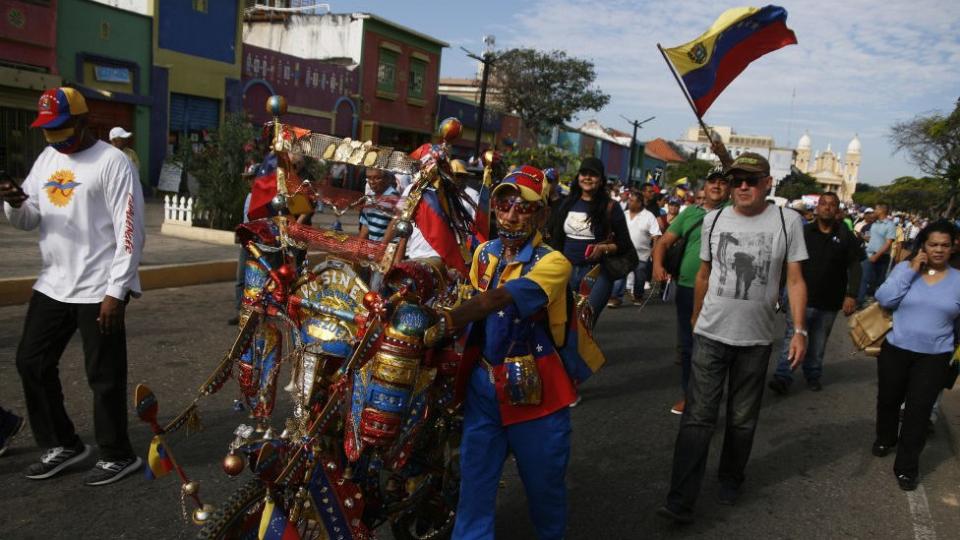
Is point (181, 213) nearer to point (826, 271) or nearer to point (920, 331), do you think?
point (826, 271)

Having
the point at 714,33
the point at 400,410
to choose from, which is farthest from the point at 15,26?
the point at 400,410

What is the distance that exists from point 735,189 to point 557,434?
1.85 m

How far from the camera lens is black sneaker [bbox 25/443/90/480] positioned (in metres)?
3.62

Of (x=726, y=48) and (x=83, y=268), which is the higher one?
(x=726, y=48)

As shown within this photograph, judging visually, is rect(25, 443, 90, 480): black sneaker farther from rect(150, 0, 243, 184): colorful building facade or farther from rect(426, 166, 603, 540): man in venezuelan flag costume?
rect(150, 0, 243, 184): colorful building facade

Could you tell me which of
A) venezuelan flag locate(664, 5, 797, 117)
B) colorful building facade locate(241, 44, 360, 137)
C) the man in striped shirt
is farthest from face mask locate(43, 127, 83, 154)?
colorful building facade locate(241, 44, 360, 137)

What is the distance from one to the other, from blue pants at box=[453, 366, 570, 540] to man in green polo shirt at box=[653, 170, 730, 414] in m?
2.64

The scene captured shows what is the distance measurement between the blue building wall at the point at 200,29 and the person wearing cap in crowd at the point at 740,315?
1901 centimetres

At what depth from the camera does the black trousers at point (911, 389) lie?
15.0 feet

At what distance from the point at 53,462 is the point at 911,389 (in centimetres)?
511

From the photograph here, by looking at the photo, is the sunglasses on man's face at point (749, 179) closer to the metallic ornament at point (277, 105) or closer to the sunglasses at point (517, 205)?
the sunglasses at point (517, 205)

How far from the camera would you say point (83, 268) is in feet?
11.5

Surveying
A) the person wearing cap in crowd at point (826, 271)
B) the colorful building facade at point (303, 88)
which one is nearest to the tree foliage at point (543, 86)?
the colorful building facade at point (303, 88)

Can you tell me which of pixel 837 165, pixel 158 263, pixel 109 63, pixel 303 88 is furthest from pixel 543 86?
pixel 837 165
